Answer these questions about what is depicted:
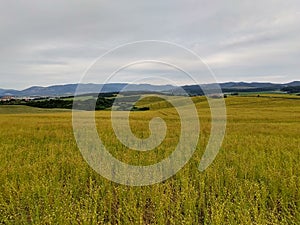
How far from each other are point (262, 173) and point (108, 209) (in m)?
3.85

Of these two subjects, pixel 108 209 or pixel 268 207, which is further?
pixel 268 207

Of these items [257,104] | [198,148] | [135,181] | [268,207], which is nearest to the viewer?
[268,207]

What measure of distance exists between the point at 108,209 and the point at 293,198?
3.60 m

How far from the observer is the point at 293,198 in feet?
19.6

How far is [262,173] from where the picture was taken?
7.25 meters

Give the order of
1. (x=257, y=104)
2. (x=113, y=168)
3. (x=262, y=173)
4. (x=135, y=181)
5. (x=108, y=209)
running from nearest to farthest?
(x=108, y=209) < (x=135, y=181) < (x=262, y=173) < (x=113, y=168) < (x=257, y=104)

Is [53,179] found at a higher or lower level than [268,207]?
higher

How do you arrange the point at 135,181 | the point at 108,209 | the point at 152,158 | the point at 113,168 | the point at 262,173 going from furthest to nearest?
the point at 152,158
the point at 113,168
the point at 262,173
the point at 135,181
the point at 108,209

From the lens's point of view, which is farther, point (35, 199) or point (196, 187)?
point (196, 187)

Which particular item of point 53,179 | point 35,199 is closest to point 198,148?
point 53,179

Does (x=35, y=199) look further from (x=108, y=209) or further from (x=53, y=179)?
(x=108, y=209)

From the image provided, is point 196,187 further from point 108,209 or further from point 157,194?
point 108,209

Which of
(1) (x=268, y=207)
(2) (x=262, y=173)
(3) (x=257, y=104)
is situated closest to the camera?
(1) (x=268, y=207)

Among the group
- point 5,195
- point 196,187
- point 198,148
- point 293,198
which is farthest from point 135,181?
point 198,148
